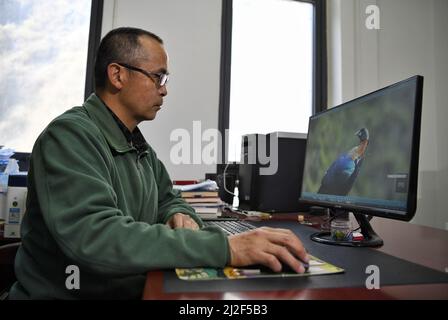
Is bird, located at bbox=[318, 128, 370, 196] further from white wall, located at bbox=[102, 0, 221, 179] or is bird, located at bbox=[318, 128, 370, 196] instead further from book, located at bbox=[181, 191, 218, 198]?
white wall, located at bbox=[102, 0, 221, 179]

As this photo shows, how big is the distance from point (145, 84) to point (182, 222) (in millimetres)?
450

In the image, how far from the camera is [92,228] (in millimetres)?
588

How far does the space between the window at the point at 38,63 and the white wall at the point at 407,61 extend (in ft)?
6.84

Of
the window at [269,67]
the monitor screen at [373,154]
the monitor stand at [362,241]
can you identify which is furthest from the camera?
the window at [269,67]

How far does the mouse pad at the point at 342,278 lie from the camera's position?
A: 0.53 m

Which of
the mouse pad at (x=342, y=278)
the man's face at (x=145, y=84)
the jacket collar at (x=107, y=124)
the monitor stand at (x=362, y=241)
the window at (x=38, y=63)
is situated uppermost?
the window at (x=38, y=63)

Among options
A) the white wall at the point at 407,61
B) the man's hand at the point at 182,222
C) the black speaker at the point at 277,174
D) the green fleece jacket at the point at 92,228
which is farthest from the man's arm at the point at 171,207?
the white wall at the point at 407,61

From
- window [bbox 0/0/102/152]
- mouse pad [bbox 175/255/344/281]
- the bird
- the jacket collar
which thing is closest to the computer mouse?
mouse pad [bbox 175/255/344/281]

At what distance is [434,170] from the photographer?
3020 millimetres

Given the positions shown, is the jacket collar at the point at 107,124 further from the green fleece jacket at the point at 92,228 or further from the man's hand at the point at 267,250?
the man's hand at the point at 267,250

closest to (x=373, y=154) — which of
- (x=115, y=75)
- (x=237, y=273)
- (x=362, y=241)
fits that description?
(x=362, y=241)

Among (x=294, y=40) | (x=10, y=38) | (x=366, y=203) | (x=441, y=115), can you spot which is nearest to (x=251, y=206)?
(x=366, y=203)

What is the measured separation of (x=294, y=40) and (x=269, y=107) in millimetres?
689

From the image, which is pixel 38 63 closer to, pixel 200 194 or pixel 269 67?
pixel 200 194
